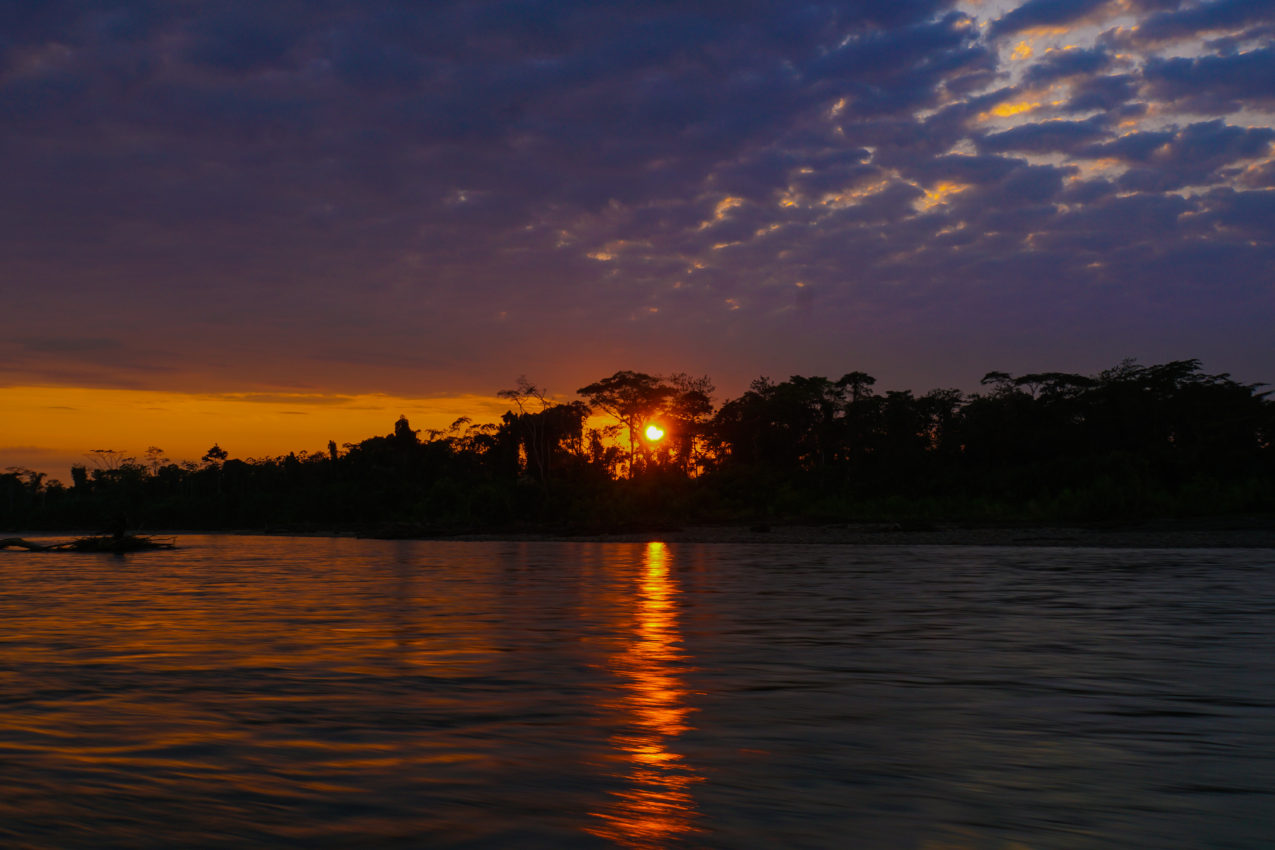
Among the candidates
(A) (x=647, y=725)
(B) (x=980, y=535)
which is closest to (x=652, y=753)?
(A) (x=647, y=725)

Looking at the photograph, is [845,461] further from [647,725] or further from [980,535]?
[647,725]

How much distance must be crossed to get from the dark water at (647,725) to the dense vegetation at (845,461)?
98.4ft

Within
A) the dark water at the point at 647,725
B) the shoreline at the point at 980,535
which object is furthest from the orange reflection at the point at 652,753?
the shoreline at the point at 980,535

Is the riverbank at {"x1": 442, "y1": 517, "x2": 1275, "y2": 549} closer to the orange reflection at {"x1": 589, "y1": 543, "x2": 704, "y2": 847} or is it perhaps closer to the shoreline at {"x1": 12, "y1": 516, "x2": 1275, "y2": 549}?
the shoreline at {"x1": 12, "y1": 516, "x2": 1275, "y2": 549}

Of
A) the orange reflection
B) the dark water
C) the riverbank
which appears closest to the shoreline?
the riverbank

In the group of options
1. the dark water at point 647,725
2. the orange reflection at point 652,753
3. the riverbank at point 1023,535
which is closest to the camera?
the orange reflection at point 652,753

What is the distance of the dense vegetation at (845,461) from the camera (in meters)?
48.4

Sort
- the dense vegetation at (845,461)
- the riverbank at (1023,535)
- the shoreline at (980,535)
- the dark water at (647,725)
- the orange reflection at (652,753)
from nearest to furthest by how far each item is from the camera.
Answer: the orange reflection at (652,753) < the dark water at (647,725) < the riverbank at (1023,535) < the shoreline at (980,535) < the dense vegetation at (845,461)

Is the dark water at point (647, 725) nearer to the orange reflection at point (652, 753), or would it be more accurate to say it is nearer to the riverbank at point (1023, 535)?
the orange reflection at point (652, 753)

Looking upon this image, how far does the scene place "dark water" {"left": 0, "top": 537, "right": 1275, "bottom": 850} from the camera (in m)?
4.44

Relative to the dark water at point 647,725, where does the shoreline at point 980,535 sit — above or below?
below

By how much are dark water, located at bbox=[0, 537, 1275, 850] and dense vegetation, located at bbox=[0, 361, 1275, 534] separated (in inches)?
1180

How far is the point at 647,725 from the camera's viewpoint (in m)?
6.72

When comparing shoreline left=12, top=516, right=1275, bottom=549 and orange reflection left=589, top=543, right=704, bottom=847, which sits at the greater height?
orange reflection left=589, top=543, right=704, bottom=847
